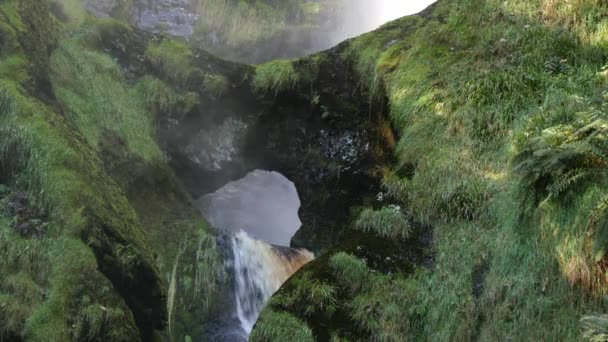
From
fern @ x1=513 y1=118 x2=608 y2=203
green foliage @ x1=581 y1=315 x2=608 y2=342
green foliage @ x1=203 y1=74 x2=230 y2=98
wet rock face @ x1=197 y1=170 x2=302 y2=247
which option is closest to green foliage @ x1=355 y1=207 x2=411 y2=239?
fern @ x1=513 y1=118 x2=608 y2=203

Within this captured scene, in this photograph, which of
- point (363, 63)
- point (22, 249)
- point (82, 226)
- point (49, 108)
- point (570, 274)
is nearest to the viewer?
point (570, 274)

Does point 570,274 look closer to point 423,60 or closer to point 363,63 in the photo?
point 423,60

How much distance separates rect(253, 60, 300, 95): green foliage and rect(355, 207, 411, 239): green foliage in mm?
4921

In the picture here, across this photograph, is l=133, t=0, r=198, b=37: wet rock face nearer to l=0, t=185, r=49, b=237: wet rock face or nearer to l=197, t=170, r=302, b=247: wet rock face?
l=197, t=170, r=302, b=247: wet rock face

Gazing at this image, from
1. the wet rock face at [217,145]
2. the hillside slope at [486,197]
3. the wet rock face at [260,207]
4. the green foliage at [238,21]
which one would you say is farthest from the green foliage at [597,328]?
the green foliage at [238,21]

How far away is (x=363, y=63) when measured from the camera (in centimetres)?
1231

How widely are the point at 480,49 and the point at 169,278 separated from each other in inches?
263

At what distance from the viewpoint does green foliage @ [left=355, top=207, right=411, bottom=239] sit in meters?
8.48

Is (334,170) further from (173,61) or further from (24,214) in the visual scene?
(24,214)

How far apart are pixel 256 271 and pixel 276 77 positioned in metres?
4.41

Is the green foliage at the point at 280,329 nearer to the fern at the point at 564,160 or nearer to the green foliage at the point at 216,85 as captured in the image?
the fern at the point at 564,160

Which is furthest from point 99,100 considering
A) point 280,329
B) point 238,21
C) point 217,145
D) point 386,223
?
point 238,21

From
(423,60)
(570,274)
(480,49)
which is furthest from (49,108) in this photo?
(570,274)

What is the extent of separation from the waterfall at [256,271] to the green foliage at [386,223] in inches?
104
